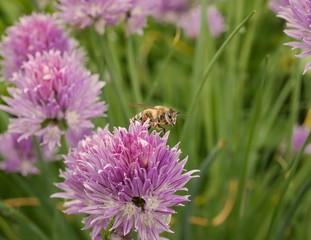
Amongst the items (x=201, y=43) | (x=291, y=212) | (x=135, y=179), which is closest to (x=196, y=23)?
(x=201, y=43)

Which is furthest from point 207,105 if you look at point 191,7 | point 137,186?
point 137,186

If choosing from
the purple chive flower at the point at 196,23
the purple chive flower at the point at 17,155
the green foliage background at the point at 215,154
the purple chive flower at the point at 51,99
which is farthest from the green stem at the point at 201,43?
the purple chive flower at the point at 196,23

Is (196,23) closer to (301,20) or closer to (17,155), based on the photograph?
(17,155)

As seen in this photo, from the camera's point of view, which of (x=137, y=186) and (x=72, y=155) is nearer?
(x=137, y=186)

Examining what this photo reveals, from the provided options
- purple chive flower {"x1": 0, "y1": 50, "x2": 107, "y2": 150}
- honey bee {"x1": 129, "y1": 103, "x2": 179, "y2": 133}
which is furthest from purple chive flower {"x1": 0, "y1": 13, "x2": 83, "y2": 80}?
honey bee {"x1": 129, "y1": 103, "x2": 179, "y2": 133}

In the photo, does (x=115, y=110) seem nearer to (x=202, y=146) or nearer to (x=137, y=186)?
(x=202, y=146)

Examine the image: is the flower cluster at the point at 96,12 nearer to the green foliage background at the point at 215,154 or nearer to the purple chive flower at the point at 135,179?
the green foliage background at the point at 215,154

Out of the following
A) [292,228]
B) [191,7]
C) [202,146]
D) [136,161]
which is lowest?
[292,228]
